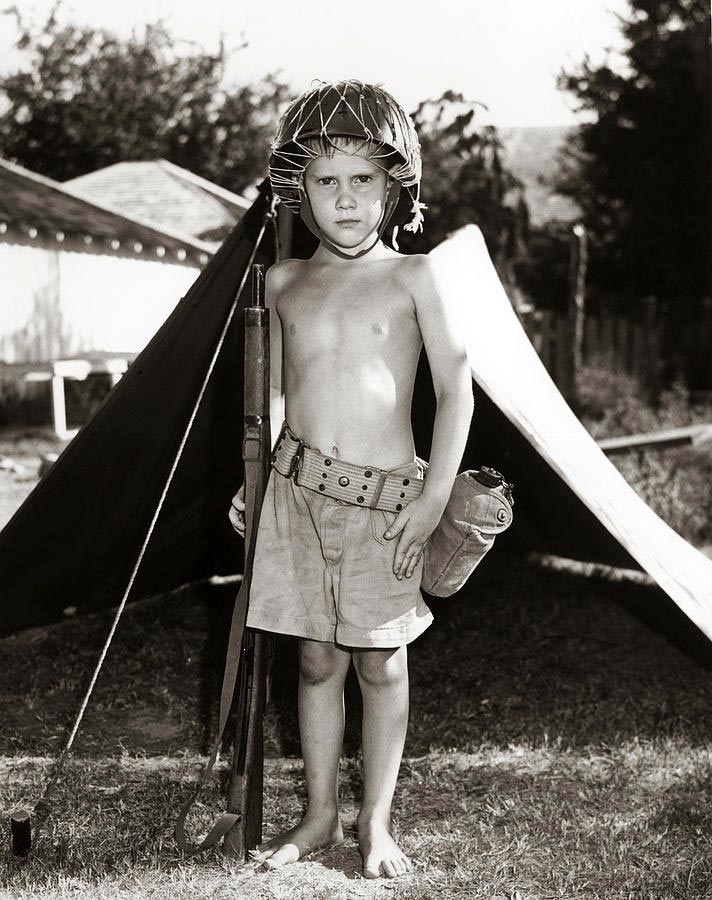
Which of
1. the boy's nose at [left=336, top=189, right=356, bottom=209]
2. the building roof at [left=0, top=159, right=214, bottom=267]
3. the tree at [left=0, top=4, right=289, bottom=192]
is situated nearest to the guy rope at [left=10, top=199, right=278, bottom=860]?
→ the boy's nose at [left=336, top=189, right=356, bottom=209]

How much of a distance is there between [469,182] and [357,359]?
4281mm

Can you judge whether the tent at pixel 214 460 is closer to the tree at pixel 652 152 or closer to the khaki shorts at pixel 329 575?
the khaki shorts at pixel 329 575

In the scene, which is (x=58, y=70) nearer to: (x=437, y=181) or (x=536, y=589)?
(x=437, y=181)

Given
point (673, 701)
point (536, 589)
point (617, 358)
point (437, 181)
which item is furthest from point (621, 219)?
point (673, 701)

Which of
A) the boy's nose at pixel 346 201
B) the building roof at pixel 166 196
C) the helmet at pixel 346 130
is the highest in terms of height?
the building roof at pixel 166 196

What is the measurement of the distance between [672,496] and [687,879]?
403 centimetres

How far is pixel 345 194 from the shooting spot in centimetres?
215

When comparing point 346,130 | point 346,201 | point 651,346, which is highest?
point 346,130

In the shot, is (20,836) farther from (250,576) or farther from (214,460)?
(214,460)

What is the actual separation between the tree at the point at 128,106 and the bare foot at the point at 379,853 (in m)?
9.33

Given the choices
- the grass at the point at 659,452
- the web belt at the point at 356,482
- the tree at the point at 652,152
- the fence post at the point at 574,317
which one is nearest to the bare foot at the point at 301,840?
the web belt at the point at 356,482

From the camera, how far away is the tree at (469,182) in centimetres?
458

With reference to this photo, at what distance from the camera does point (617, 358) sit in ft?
44.4

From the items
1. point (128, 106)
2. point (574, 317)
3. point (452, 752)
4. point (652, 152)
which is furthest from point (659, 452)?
point (652, 152)
